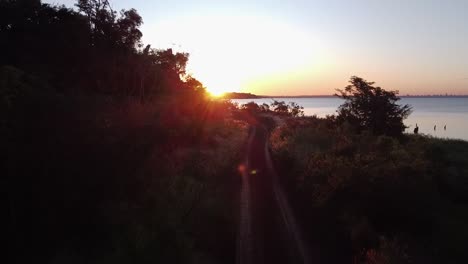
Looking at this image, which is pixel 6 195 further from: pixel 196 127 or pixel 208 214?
pixel 196 127

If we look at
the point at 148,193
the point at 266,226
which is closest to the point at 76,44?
the point at 148,193

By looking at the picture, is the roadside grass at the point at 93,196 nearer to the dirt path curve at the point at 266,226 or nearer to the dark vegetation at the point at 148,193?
the dark vegetation at the point at 148,193

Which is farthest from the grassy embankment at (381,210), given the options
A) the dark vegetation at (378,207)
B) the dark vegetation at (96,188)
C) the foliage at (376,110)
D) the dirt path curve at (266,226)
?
the foliage at (376,110)

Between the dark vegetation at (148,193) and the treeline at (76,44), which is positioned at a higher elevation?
the treeline at (76,44)

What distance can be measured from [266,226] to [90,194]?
8345 millimetres

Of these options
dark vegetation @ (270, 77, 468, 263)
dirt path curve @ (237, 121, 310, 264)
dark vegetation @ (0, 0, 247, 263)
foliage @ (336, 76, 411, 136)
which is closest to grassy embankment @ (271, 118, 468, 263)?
dark vegetation @ (270, 77, 468, 263)

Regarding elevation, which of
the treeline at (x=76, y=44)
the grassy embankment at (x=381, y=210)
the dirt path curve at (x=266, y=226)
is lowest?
the dirt path curve at (x=266, y=226)

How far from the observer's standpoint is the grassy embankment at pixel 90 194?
44.8 feet

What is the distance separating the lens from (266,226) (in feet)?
62.1

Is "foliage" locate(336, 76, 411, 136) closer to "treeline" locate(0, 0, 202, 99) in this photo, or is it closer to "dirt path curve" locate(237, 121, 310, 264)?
"dirt path curve" locate(237, 121, 310, 264)

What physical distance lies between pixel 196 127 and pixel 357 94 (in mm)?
18033

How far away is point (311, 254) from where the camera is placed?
15.8 metres

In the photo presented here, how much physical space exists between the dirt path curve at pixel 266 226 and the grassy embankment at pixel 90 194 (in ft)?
2.39

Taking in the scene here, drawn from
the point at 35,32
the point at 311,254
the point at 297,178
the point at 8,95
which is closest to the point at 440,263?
the point at 311,254
